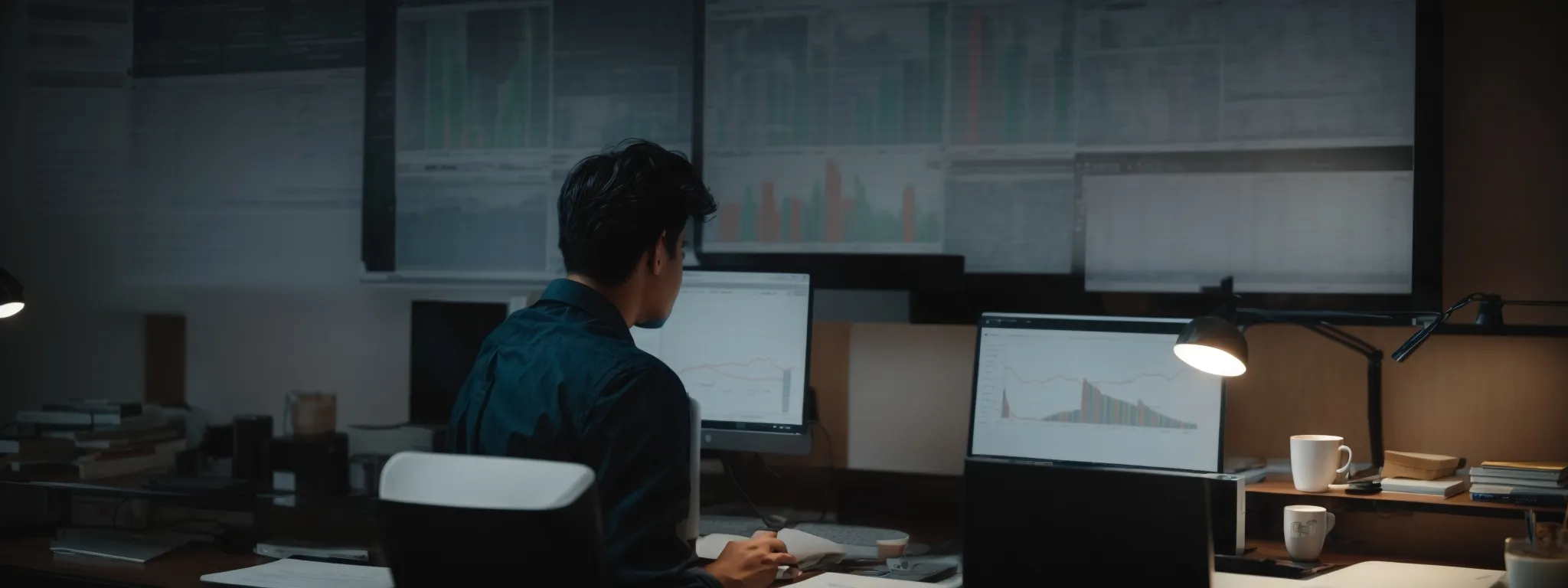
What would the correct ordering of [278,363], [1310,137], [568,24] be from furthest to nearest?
[278,363], [568,24], [1310,137]

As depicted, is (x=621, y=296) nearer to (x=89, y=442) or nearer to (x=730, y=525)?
(x=730, y=525)

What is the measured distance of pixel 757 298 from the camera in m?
2.68

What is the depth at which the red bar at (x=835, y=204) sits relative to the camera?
2951mm

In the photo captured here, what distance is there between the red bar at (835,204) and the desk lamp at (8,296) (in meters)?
1.66

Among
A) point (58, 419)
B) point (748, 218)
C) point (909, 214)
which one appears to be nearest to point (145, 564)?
point (58, 419)

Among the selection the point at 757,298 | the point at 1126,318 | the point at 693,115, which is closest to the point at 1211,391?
the point at 1126,318

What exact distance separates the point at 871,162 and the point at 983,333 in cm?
53

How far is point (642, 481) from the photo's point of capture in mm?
1645

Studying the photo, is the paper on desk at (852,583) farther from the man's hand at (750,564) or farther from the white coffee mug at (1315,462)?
the white coffee mug at (1315,462)

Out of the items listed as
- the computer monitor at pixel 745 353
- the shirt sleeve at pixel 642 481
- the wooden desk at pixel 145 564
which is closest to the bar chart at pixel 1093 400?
the computer monitor at pixel 745 353

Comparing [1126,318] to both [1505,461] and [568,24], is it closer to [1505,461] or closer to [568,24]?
[1505,461]

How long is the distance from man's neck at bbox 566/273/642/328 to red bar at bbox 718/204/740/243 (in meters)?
1.11

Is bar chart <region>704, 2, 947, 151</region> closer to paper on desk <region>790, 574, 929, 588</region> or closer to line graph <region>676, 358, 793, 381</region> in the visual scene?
line graph <region>676, 358, 793, 381</region>

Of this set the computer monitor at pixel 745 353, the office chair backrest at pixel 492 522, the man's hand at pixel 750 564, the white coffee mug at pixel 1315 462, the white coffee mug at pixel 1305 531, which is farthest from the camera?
the computer monitor at pixel 745 353
